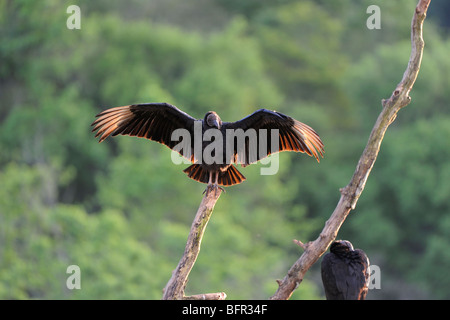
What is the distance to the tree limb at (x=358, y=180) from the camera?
5.75m

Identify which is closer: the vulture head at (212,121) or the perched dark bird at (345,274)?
the perched dark bird at (345,274)

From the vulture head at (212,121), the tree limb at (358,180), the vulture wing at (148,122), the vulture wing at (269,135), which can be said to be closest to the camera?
the tree limb at (358,180)

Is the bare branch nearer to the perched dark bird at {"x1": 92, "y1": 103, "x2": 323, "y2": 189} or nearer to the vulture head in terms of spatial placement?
the perched dark bird at {"x1": 92, "y1": 103, "x2": 323, "y2": 189}

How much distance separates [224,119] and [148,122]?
64.8 ft

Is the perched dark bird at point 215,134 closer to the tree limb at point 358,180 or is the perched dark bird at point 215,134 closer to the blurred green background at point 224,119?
the tree limb at point 358,180

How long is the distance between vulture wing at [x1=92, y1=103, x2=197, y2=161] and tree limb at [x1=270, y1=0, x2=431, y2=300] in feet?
4.52

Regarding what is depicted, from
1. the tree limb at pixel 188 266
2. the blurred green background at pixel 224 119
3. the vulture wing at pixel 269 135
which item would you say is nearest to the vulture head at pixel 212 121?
the vulture wing at pixel 269 135

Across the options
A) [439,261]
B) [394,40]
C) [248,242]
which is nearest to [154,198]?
[248,242]

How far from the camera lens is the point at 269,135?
6.50 m

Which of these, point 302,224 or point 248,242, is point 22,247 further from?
point 302,224

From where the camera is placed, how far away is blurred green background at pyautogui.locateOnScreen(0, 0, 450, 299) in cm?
2133
